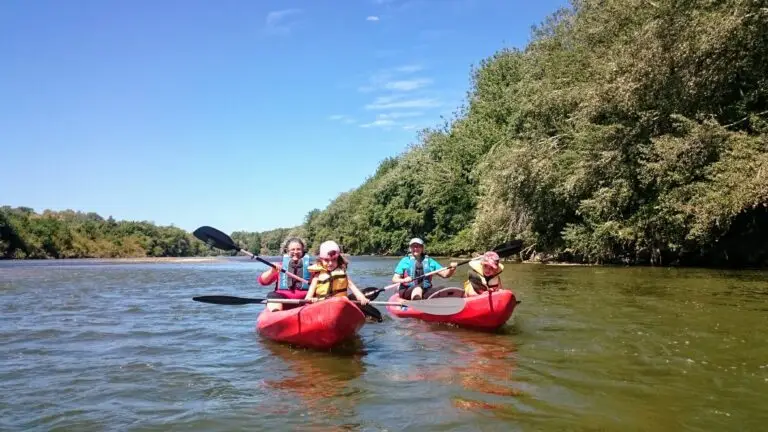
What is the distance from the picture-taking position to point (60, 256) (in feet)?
205

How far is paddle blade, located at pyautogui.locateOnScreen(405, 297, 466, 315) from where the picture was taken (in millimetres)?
8273

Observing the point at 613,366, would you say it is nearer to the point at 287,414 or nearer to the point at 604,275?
the point at 287,414

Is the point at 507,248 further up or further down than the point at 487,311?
further up

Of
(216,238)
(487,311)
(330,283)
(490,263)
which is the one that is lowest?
(487,311)

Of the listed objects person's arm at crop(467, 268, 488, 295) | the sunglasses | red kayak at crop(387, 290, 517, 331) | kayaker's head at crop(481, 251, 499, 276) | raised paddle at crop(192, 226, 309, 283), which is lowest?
red kayak at crop(387, 290, 517, 331)

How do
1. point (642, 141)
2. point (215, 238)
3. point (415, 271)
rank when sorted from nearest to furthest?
point (215, 238), point (415, 271), point (642, 141)

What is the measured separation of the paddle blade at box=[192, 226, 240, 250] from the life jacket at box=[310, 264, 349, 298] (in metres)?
2.33

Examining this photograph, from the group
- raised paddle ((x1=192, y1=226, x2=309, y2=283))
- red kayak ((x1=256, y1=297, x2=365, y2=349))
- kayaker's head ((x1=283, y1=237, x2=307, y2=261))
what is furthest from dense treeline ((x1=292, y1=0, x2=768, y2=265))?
raised paddle ((x1=192, y1=226, x2=309, y2=283))

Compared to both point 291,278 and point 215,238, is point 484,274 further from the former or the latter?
point 215,238

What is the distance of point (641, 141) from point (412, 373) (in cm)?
1437

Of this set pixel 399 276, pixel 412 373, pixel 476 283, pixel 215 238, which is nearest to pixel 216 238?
pixel 215 238

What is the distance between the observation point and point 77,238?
6359cm

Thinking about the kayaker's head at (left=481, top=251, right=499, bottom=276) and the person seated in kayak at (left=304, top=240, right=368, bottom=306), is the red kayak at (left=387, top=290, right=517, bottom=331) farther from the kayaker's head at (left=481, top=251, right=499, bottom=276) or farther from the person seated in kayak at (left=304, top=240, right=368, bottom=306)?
the person seated in kayak at (left=304, top=240, right=368, bottom=306)

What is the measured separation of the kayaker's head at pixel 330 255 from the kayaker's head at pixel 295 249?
3.57 feet
